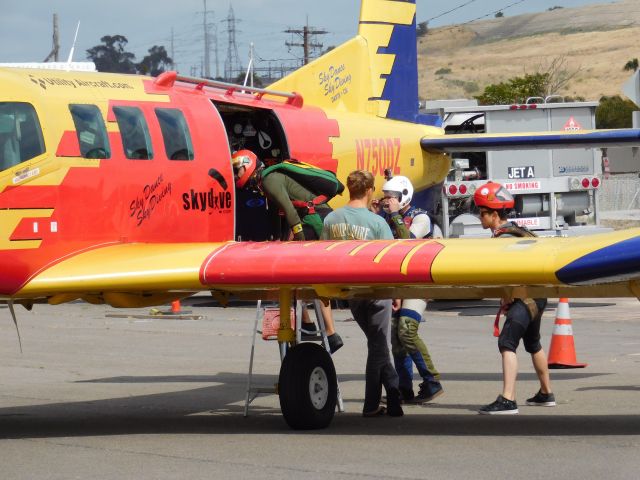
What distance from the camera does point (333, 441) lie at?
9469 mm

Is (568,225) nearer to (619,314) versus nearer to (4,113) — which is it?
(619,314)

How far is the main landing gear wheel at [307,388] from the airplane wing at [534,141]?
524cm

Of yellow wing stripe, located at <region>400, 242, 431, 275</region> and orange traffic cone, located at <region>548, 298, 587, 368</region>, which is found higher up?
yellow wing stripe, located at <region>400, 242, 431, 275</region>

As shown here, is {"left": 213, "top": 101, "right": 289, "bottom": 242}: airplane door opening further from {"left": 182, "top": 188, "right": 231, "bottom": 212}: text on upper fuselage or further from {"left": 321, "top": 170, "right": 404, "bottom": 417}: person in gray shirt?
{"left": 321, "top": 170, "right": 404, "bottom": 417}: person in gray shirt

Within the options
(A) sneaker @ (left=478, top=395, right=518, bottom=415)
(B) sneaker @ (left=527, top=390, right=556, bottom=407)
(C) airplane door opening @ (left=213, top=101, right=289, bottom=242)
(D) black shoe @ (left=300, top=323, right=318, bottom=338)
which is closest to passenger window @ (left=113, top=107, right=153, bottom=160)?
(C) airplane door opening @ (left=213, top=101, right=289, bottom=242)

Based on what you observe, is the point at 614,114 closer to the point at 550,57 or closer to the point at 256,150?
the point at 550,57

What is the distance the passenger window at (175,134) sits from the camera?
11016 mm

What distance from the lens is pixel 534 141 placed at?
1523 centimetres

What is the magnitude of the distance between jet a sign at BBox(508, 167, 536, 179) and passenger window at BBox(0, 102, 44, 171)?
14599mm

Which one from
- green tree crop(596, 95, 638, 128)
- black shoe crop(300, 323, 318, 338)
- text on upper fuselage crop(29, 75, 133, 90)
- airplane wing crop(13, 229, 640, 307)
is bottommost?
black shoe crop(300, 323, 318, 338)

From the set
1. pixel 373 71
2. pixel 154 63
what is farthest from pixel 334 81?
pixel 154 63

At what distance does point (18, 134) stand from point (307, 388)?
9.36 ft

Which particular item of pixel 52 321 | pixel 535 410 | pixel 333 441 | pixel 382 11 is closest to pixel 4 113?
pixel 333 441

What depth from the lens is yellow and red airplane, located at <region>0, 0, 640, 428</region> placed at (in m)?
9.05
